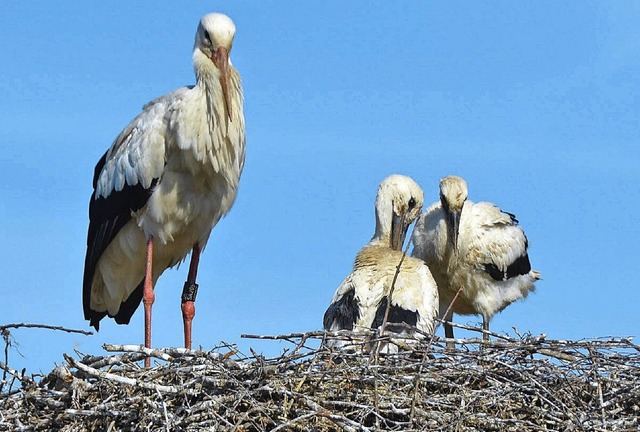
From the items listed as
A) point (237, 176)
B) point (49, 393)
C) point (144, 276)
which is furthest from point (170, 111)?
point (49, 393)

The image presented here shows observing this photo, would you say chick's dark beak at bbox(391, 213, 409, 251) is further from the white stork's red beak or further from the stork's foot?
the white stork's red beak

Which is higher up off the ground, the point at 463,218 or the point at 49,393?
the point at 463,218

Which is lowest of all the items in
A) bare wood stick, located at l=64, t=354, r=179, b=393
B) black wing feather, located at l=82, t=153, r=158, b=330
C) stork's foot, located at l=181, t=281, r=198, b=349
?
bare wood stick, located at l=64, t=354, r=179, b=393

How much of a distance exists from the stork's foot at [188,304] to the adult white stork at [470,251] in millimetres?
2000

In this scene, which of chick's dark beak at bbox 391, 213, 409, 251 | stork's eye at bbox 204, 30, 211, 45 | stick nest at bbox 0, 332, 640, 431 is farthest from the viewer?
chick's dark beak at bbox 391, 213, 409, 251

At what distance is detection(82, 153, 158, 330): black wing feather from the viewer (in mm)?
8211

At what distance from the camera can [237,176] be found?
823cm

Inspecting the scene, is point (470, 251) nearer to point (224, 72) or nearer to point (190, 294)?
point (190, 294)

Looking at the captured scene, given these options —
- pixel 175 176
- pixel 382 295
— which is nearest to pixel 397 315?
pixel 382 295

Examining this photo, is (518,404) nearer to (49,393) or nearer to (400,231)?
(49,393)

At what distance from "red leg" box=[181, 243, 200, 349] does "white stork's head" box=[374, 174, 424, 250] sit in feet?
3.84

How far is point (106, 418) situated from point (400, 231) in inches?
130

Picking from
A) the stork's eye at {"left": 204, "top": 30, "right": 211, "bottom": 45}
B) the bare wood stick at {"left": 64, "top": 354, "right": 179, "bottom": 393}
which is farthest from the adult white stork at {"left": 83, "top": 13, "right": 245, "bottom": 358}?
the bare wood stick at {"left": 64, "top": 354, "right": 179, "bottom": 393}

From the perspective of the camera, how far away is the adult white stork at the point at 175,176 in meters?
7.98
